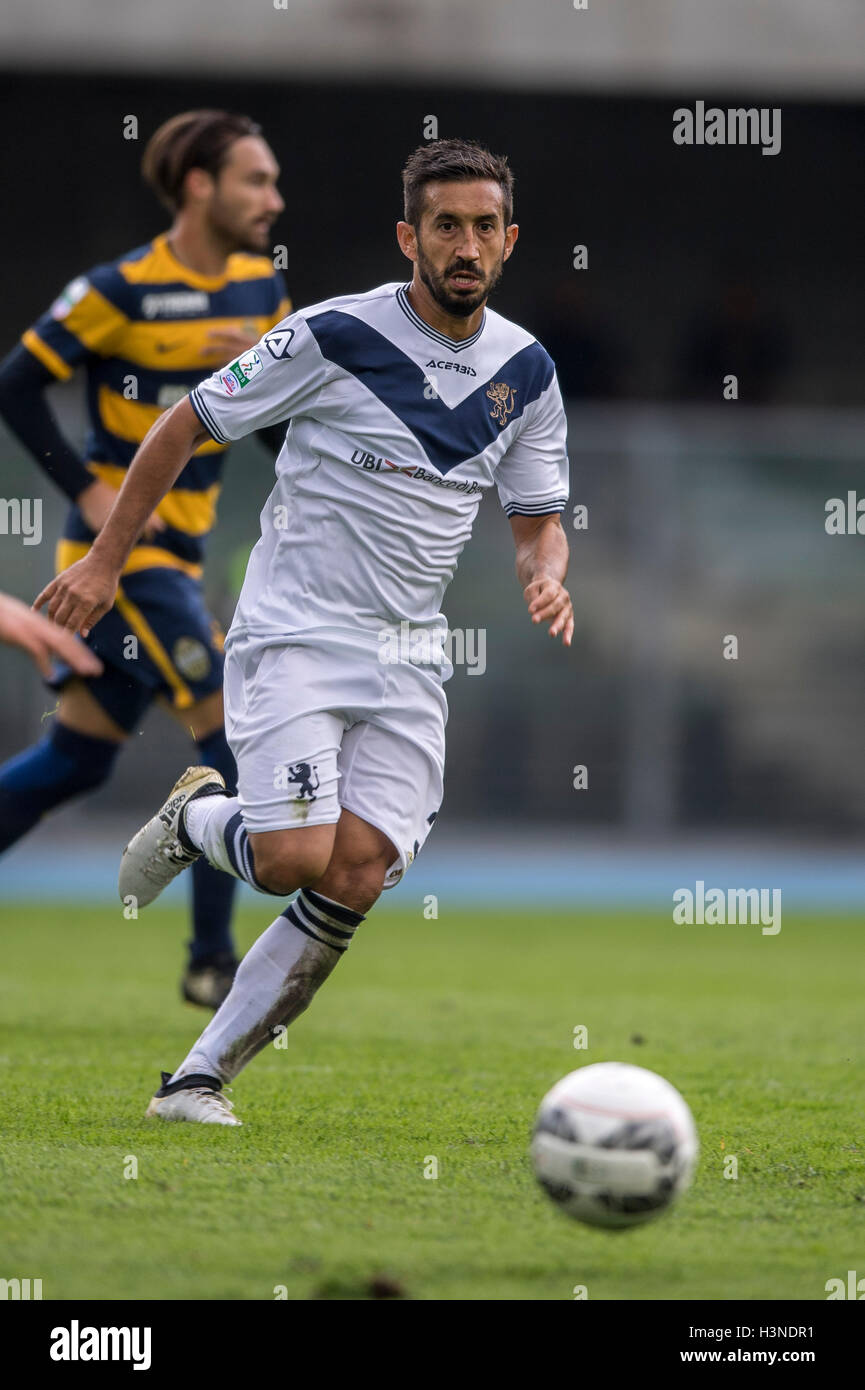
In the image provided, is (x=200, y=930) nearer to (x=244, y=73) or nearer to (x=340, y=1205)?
(x=340, y=1205)

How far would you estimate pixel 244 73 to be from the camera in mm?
14789

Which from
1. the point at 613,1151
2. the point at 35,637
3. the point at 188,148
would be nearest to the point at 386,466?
the point at 35,637

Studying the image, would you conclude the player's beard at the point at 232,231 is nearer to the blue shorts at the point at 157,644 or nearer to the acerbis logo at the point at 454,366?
the blue shorts at the point at 157,644

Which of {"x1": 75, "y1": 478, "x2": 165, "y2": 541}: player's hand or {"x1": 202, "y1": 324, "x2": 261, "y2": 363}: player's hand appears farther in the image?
{"x1": 202, "y1": 324, "x2": 261, "y2": 363}: player's hand

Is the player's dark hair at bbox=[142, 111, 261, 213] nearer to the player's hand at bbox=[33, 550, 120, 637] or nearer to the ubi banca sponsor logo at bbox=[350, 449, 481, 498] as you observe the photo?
the ubi banca sponsor logo at bbox=[350, 449, 481, 498]

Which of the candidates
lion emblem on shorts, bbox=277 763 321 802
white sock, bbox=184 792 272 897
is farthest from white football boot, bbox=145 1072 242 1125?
lion emblem on shorts, bbox=277 763 321 802

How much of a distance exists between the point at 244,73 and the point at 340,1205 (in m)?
12.6

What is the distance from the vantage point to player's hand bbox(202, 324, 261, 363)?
6449 millimetres

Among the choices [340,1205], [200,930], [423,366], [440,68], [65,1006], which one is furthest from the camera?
[440,68]

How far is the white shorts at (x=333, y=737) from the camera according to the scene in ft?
14.4

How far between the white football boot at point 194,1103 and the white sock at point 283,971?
0.27 feet

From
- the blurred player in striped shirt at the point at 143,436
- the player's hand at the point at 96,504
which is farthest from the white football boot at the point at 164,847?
the player's hand at the point at 96,504

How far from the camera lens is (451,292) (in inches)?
175
